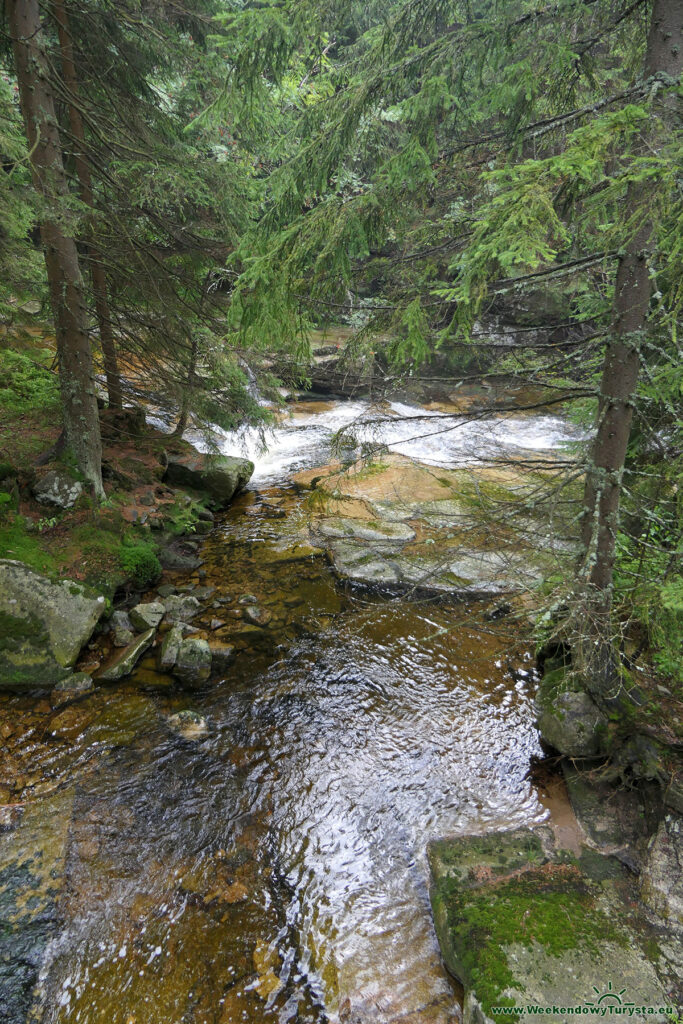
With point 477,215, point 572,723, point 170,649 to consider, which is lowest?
point 572,723

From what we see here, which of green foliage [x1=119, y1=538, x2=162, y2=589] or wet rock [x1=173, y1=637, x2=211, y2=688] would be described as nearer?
wet rock [x1=173, y1=637, x2=211, y2=688]

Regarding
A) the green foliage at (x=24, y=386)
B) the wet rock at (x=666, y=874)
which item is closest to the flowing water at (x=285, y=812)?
the wet rock at (x=666, y=874)

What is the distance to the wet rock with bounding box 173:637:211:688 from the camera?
19.9 ft

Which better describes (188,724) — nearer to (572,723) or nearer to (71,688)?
(71,688)

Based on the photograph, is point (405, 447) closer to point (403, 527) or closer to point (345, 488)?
Result: point (345, 488)

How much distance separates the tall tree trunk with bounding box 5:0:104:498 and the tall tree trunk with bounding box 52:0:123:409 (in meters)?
0.33

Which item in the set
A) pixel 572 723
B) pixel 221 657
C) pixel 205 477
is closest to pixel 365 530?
pixel 205 477

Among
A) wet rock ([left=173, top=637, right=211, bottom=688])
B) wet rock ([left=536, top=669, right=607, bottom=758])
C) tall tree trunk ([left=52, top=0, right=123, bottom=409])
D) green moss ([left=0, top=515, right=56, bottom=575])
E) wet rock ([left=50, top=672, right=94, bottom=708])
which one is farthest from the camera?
tall tree trunk ([left=52, top=0, right=123, bottom=409])

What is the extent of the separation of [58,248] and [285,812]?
7.64 metres

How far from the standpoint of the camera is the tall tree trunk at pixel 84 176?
23.0ft

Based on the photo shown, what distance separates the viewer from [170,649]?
6.20 meters

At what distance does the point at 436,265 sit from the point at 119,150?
6.97m

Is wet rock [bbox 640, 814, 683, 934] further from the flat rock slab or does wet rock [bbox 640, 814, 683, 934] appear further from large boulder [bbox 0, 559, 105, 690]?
large boulder [bbox 0, 559, 105, 690]

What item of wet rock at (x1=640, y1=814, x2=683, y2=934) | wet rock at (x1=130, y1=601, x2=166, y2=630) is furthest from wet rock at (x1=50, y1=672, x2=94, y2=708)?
wet rock at (x1=640, y1=814, x2=683, y2=934)
